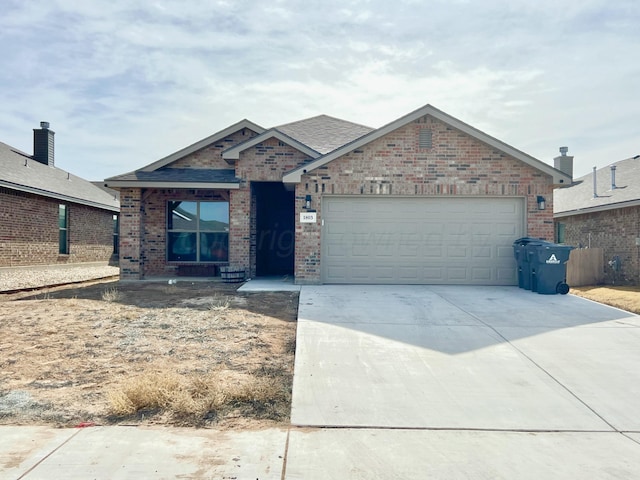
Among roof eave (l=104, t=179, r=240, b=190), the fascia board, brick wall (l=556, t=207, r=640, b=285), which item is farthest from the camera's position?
brick wall (l=556, t=207, r=640, b=285)

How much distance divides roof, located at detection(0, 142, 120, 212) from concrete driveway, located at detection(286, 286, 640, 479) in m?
12.2

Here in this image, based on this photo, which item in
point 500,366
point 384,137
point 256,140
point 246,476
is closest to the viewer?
point 246,476

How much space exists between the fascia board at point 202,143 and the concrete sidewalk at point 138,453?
11.4 m

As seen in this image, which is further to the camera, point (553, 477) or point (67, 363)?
point (67, 363)

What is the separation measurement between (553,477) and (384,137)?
9.90 metres

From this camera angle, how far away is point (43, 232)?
54.0 ft

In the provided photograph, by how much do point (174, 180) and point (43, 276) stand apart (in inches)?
251

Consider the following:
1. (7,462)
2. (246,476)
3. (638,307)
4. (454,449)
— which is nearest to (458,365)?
(454,449)

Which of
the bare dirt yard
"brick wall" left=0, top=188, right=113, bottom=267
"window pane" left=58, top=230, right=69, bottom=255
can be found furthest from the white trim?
"window pane" left=58, top=230, right=69, bottom=255

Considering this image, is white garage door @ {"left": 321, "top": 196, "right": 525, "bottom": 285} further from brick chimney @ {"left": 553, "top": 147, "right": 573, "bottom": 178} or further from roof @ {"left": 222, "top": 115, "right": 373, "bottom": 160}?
brick chimney @ {"left": 553, "top": 147, "right": 573, "bottom": 178}

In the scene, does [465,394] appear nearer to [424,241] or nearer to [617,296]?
[424,241]

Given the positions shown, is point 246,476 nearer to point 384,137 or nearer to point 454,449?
point 454,449

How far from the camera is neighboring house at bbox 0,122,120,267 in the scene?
48.4 feet

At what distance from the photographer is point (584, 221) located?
18406 millimetres
